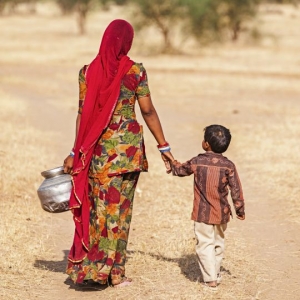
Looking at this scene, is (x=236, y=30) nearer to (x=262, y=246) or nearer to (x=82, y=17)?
(x=82, y=17)

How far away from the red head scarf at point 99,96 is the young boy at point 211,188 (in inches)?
22.5

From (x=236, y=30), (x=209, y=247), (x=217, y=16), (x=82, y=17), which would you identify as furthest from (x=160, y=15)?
(x=209, y=247)

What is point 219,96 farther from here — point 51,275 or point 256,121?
point 51,275

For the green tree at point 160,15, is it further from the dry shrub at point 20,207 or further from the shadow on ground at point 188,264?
the shadow on ground at point 188,264

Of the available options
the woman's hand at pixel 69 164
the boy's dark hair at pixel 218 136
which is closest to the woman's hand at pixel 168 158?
the boy's dark hair at pixel 218 136

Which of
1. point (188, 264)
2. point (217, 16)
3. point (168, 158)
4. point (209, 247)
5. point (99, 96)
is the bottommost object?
point (188, 264)

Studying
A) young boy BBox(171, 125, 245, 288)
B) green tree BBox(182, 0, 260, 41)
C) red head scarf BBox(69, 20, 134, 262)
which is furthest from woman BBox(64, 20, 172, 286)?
green tree BBox(182, 0, 260, 41)

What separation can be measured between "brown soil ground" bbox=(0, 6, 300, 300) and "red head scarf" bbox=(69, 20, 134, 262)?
721mm

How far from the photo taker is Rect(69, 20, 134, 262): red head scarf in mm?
4836

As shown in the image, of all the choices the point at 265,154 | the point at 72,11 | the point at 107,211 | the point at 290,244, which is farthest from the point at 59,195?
the point at 72,11

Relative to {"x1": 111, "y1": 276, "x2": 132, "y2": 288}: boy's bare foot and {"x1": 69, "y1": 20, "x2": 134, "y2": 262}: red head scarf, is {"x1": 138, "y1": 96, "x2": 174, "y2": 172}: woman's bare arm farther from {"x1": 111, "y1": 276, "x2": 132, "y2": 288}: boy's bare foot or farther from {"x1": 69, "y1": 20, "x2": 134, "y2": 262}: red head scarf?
{"x1": 111, "y1": 276, "x2": 132, "y2": 288}: boy's bare foot

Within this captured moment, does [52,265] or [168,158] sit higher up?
[168,158]

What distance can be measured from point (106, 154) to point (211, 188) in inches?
27.2

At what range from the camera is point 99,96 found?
4.91m
